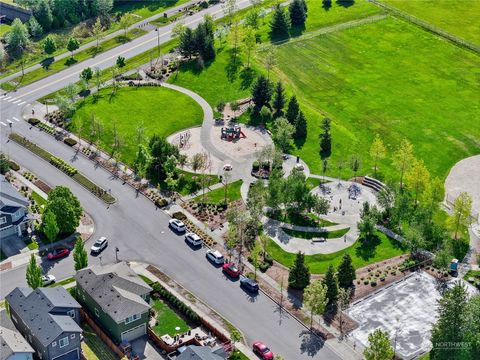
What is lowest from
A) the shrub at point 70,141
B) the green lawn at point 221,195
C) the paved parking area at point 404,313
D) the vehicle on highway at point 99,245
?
the paved parking area at point 404,313

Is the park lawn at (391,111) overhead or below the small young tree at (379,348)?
below

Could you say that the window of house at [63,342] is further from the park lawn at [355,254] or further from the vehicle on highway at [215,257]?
the park lawn at [355,254]

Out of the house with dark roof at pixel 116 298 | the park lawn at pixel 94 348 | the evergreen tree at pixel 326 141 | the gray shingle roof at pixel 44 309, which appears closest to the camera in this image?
the gray shingle roof at pixel 44 309

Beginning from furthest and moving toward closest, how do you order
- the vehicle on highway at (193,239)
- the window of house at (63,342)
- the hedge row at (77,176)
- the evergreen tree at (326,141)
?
the evergreen tree at (326,141), the hedge row at (77,176), the vehicle on highway at (193,239), the window of house at (63,342)

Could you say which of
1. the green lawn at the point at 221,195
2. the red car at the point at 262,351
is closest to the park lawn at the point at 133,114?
the green lawn at the point at 221,195

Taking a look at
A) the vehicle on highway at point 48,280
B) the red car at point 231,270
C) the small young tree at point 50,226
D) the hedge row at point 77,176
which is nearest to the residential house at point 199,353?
the red car at point 231,270

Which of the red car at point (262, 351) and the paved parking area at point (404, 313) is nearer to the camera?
the red car at point (262, 351)

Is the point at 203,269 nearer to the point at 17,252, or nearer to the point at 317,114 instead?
the point at 17,252

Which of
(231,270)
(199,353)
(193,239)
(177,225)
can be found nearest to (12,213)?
(177,225)

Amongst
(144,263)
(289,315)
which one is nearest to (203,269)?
(144,263)
